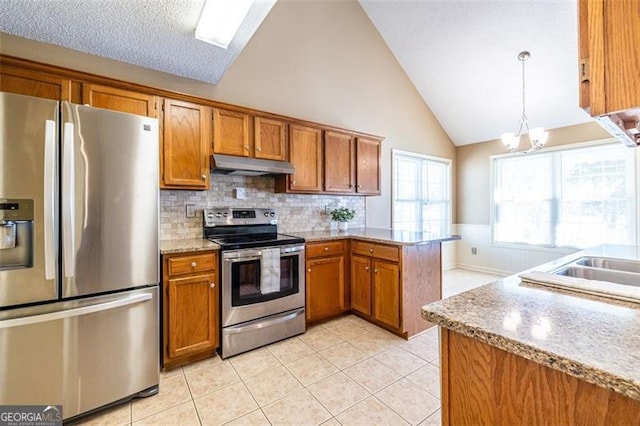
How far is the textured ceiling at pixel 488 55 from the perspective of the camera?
3355mm

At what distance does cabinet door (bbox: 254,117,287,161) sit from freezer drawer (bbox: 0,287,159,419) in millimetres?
1593

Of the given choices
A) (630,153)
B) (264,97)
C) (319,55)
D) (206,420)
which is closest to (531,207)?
(630,153)

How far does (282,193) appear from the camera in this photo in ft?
10.7

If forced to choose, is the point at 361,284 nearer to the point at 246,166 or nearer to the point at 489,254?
the point at 246,166

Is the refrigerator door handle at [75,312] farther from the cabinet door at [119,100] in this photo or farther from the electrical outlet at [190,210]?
the cabinet door at [119,100]

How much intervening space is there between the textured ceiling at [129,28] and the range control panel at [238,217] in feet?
4.45

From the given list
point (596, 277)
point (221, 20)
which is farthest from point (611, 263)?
point (221, 20)

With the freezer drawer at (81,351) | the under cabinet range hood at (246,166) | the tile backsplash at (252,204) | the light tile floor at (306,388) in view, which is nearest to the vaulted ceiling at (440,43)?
the under cabinet range hood at (246,166)

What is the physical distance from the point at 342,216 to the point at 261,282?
4.91 ft

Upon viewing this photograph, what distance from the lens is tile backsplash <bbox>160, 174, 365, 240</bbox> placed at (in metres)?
2.68

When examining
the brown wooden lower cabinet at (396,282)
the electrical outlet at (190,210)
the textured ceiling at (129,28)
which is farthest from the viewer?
the electrical outlet at (190,210)

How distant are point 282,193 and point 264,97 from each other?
3.68ft

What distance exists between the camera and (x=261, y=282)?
2463mm

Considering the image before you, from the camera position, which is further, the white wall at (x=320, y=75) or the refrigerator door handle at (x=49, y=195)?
the white wall at (x=320, y=75)
